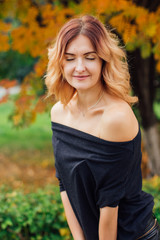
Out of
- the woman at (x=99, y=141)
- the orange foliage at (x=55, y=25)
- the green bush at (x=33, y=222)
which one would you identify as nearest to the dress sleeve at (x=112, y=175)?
the woman at (x=99, y=141)

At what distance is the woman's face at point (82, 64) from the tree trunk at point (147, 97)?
2841 mm

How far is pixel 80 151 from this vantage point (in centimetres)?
162

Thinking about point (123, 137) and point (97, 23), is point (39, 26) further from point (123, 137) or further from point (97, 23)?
point (123, 137)

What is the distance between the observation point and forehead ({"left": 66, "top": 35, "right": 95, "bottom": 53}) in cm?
154

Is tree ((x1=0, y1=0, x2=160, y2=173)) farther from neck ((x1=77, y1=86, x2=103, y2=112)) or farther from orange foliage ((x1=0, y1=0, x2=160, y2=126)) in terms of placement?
neck ((x1=77, y1=86, x2=103, y2=112))

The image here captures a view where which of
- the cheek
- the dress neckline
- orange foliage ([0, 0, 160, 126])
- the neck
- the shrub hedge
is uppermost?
orange foliage ([0, 0, 160, 126])

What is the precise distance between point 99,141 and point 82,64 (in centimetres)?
42

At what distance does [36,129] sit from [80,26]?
948cm

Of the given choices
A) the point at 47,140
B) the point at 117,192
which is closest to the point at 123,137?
the point at 117,192

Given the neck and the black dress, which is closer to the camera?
the black dress

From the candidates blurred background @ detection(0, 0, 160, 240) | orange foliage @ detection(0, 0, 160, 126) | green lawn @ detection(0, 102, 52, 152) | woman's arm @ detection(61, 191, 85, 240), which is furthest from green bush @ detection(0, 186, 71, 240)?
green lawn @ detection(0, 102, 52, 152)

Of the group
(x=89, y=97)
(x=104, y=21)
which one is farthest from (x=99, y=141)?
(x=104, y=21)

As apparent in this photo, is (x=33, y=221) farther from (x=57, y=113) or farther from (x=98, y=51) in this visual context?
(x=98, y=51)

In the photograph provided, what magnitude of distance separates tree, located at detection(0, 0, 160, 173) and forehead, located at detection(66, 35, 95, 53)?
1.34 m
